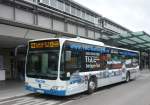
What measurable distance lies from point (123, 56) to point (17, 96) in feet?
31.2

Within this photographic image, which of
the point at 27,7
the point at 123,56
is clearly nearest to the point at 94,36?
the point at 123,56

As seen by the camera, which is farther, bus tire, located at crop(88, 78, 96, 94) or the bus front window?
bus tire, located at crop(88, 78, 96, 94)

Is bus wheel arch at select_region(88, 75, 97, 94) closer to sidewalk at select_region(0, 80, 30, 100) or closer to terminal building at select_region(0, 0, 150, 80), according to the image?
sidewalk at select_region(0, 80, 30, 100)

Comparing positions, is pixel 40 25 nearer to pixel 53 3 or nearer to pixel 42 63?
pixel 53 3

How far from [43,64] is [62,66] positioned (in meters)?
0.98

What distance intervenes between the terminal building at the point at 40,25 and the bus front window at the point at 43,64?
3.97 ft

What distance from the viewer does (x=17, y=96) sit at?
534 inches

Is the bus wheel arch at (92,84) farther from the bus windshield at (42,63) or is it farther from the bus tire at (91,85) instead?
the bus windshield at (42,63)

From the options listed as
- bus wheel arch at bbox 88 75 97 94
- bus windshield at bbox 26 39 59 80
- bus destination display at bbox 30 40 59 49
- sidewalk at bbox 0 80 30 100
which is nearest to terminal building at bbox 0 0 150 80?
bus destination display at bbox 30 40 59 49

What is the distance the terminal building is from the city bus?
1.51 m

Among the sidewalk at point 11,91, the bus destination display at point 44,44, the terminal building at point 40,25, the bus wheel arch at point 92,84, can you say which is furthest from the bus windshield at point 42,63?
the bus wheel arch at point 92,84

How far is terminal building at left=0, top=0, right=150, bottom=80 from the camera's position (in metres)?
16.2

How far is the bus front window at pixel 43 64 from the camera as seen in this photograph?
1204 cm

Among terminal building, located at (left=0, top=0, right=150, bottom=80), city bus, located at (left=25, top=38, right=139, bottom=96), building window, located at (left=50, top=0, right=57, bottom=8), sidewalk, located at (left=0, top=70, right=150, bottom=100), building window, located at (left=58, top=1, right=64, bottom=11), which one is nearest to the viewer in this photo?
city bus, located at (left=25, top=38, right=139, bottom=96)
